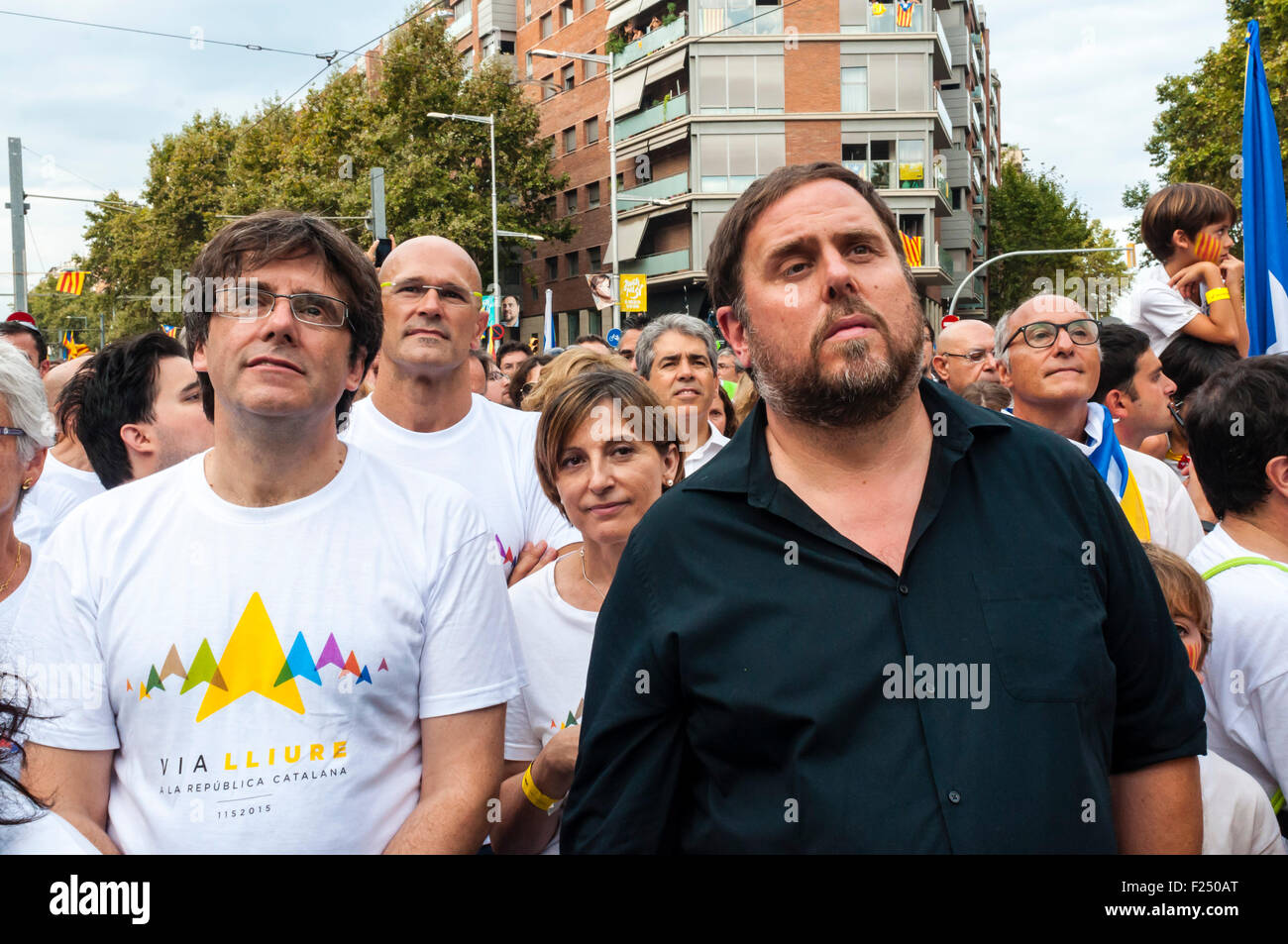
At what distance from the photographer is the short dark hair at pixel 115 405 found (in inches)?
163

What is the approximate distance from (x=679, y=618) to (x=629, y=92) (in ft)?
139

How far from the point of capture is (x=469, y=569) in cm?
266

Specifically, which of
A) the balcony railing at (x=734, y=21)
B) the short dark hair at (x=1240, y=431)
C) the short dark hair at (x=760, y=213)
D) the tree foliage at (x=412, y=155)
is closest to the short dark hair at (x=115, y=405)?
the short dark hair at (x=760, y=213)

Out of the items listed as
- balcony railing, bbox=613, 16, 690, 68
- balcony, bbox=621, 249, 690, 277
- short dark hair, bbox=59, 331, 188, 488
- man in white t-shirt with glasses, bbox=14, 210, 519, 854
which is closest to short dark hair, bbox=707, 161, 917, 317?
man in white t-shirt with glasses, bbox=14, 210, 519, 854

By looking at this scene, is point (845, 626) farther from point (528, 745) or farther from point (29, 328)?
point (29, 328)

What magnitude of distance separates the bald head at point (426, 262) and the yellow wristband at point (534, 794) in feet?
7.22

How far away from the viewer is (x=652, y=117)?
133 ft

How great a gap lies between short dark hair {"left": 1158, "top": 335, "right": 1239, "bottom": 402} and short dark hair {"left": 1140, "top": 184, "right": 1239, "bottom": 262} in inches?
19.2

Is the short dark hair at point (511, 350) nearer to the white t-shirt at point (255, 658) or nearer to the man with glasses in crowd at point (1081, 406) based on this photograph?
the man with glasses in crowd at point (1081, 406)

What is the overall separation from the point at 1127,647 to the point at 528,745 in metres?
1.57

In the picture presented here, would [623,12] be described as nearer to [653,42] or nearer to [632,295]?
[653,42]
